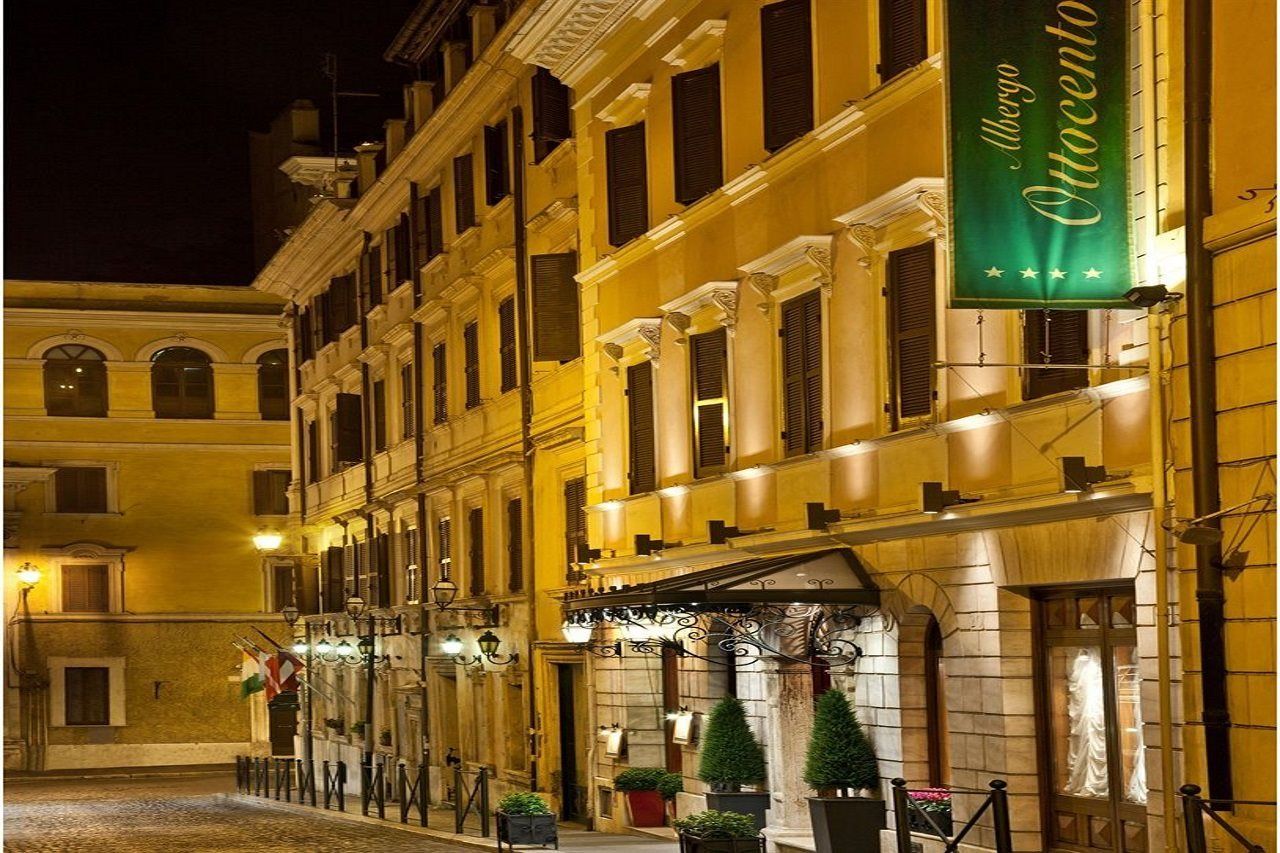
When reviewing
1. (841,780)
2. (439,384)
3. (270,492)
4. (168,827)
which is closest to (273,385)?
(270,492)

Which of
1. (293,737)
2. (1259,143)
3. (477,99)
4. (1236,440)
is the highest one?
(477,99)

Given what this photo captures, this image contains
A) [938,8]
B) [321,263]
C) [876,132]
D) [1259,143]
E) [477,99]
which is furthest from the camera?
[321,263]

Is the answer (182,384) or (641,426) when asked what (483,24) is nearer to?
(641,426)

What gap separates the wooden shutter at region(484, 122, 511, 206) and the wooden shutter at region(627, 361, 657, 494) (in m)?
8.10

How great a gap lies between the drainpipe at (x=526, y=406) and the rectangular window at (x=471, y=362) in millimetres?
2967

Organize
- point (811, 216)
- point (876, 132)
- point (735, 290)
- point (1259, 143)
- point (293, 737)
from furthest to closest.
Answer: point (293, 737) → point (735, 290) → point (811, 216) → point (876, 132) → point (1259, 143)

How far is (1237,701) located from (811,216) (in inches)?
352

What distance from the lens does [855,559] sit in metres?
21.5

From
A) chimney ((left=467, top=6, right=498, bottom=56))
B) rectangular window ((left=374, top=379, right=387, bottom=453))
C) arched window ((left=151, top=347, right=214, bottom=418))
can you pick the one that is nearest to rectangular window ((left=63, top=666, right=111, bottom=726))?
arched window ((left=151, top=347, right=214, bottom=418))

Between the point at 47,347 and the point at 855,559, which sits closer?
the point at 855,559

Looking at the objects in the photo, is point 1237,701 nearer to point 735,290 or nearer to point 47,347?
point 735,290

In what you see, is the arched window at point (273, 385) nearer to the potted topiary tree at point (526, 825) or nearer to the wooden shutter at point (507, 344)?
the wooden shutter at point (507, 344)

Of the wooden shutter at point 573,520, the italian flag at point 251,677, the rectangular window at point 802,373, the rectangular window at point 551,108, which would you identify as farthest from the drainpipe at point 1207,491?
the italian flag at point 251,677

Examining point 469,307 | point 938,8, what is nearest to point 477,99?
point 469,307
